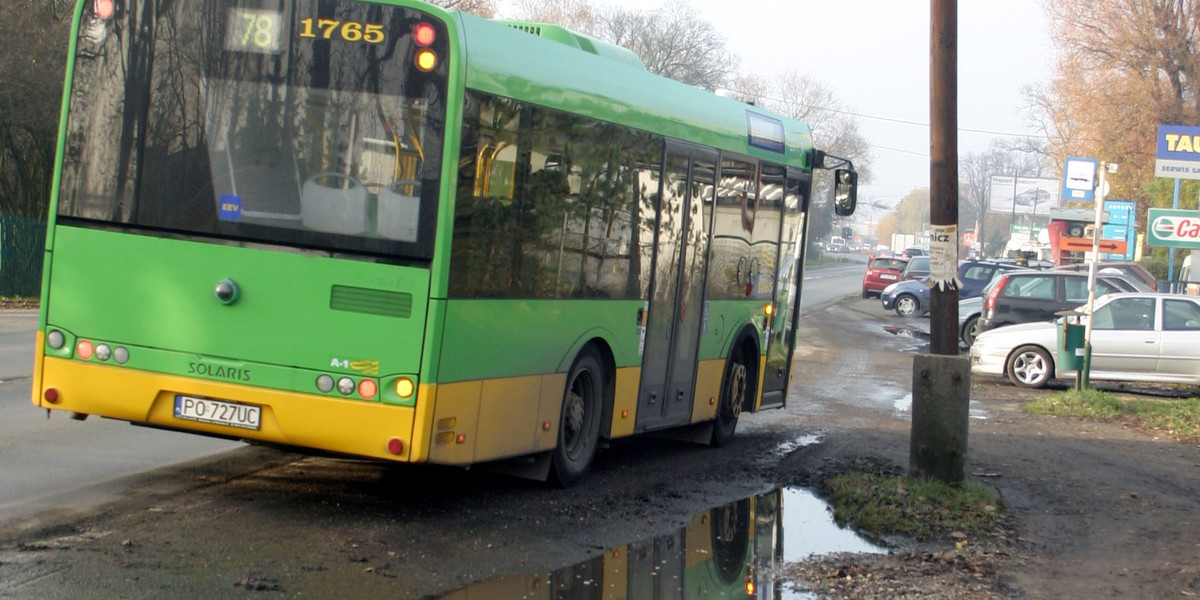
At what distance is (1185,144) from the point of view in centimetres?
3575

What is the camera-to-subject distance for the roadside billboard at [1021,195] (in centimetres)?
10681

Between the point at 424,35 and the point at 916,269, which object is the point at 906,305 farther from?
the point at 424,35

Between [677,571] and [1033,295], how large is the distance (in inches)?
794

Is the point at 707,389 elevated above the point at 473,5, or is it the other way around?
the point at 473,5

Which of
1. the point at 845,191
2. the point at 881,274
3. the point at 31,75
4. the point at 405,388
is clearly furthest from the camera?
the point at 881,274

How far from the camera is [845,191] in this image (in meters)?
13.6

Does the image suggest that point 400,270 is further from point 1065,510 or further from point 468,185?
point 1065,510

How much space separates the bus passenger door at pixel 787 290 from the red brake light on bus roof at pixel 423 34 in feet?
20.0

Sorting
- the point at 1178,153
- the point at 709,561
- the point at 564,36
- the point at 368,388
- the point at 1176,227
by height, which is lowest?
the point at 709,561

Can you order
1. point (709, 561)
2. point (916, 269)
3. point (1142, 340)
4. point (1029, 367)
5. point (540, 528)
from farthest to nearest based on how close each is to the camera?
point (916, 269) → point (1029, 367) → point (1142, 340) → point (540, 528) → point (709, 561)

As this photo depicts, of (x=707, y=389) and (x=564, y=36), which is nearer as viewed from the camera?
(x=564, y=36)

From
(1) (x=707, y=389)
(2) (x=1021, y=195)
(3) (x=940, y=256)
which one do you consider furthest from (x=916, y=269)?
(2) (x=1021, y=195)

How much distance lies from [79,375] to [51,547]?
1.41m

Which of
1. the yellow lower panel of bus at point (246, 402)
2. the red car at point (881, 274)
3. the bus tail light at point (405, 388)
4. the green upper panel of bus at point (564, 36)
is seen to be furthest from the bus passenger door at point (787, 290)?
the red car at point (881, 274)
